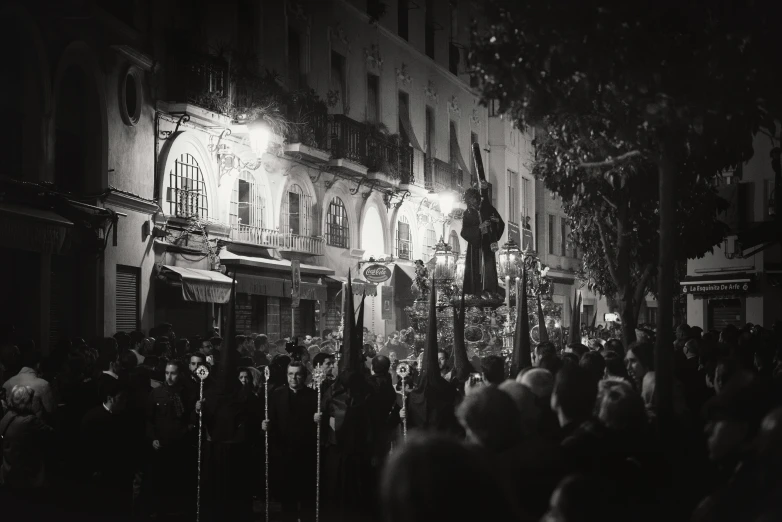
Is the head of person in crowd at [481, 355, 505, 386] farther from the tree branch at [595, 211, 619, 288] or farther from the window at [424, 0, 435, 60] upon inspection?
the window at [424, 0, 435, 60]

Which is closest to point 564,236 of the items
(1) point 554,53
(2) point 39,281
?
(2) point 39,281

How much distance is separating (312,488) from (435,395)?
1.99 meters

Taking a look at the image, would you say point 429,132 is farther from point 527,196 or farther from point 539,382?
point 539,382

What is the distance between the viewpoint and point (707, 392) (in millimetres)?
10250

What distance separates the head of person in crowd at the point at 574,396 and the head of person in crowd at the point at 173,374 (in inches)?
291

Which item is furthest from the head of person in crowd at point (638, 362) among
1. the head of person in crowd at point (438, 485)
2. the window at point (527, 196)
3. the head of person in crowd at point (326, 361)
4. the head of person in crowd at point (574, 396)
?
the window at point (527, 196)

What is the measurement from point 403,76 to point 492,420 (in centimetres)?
3326

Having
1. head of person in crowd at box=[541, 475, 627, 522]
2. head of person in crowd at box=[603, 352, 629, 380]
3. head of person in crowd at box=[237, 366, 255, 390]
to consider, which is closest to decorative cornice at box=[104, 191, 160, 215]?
head of person in crowd at box=[237, 366, 255, 390]

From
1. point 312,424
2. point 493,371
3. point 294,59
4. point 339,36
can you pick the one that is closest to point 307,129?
point 294,59

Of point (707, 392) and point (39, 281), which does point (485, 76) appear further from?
point (39, 281)

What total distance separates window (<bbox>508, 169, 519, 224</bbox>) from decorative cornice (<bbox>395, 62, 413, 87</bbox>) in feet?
36.9

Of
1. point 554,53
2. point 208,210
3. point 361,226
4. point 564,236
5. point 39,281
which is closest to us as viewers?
point 554,53

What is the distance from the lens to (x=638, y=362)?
1056 centimetres

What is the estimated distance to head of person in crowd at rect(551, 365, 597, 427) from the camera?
569 cm
